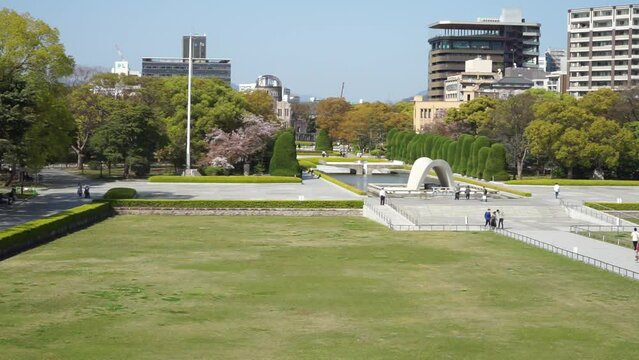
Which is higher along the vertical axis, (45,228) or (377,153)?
(377,153)

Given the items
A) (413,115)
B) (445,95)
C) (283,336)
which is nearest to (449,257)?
(283,336)

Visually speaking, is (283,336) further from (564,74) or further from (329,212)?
(564,74)

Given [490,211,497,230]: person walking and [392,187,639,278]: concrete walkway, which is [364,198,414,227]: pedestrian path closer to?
[392,187,639,278]: concrete walkway

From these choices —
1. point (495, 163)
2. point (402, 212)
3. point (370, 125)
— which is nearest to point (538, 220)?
point (402, 212)

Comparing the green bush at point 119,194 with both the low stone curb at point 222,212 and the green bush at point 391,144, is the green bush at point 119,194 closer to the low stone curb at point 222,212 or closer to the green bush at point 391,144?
the low stone curb at point 222,212

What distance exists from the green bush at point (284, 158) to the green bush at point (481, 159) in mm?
17734

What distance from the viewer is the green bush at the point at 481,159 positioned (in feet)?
257

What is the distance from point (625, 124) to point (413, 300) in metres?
59.9

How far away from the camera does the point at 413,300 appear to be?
25688mm

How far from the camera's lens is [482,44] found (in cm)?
18400

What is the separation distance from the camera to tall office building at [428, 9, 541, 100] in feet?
601

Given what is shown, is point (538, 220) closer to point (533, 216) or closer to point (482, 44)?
point (533, 216)

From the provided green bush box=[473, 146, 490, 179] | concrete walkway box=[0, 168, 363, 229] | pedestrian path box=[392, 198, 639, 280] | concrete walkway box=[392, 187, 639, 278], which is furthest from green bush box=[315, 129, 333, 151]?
pedestrian path box=[392, 198, 639, 280]

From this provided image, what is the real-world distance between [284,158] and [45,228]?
39.4m
